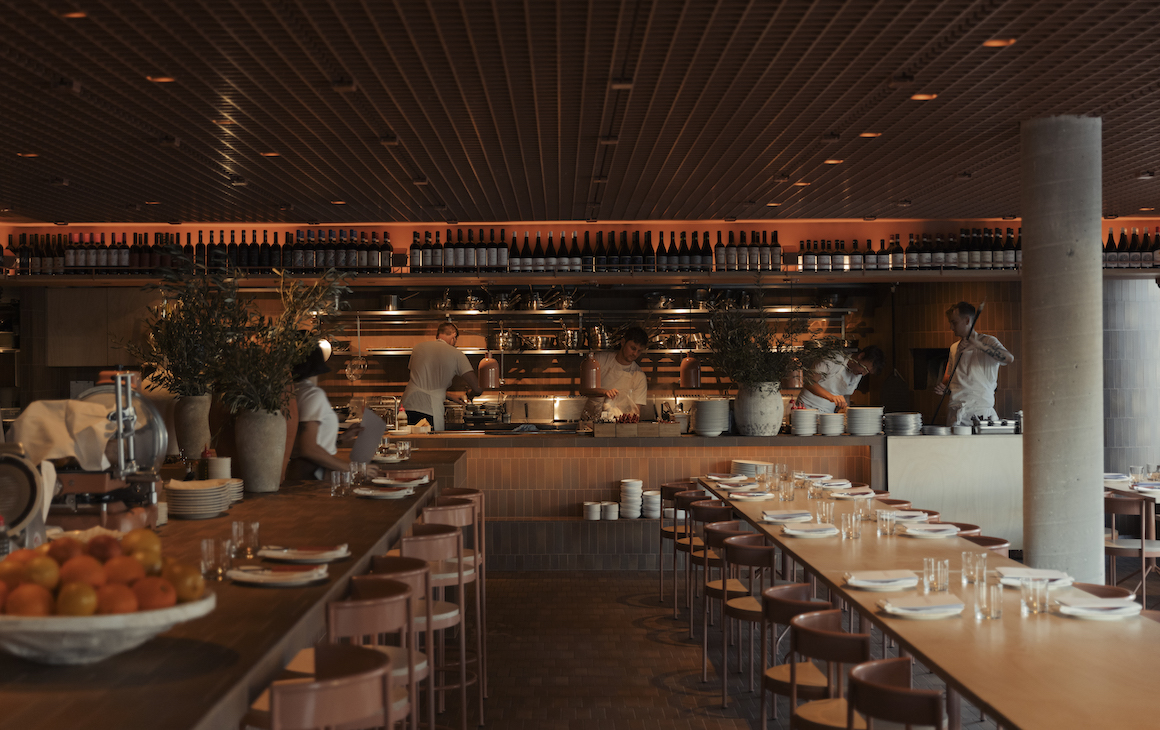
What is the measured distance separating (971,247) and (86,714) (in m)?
9.57

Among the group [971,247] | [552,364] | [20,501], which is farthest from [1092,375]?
[552,364]

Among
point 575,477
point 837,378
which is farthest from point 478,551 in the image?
point 837,378

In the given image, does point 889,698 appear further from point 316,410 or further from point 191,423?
point 191,423

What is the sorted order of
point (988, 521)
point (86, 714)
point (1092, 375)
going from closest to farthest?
1. point (86, 714)
2. point (1092, 375)
3. point (988, 521)

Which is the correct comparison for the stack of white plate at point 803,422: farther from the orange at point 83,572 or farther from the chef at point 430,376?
the orange at point 83,572

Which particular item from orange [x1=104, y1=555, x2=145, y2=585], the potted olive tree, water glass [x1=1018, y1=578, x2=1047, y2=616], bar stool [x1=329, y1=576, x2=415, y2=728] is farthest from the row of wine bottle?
orange [x1=104, y1=555, x2=145, y2=585]

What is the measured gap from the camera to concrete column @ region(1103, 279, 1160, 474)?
1024 centimetres

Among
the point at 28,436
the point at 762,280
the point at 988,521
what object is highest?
the point at 762,280

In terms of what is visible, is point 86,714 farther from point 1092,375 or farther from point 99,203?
point 99,203

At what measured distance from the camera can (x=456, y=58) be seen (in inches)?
187

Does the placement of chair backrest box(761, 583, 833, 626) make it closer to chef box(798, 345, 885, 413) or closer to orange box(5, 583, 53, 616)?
orange box(5, 583, 53, 616)

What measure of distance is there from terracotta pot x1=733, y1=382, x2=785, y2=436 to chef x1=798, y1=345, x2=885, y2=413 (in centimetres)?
122

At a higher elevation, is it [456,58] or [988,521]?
[456,58]

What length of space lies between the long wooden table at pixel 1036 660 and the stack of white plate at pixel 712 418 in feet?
13.6
